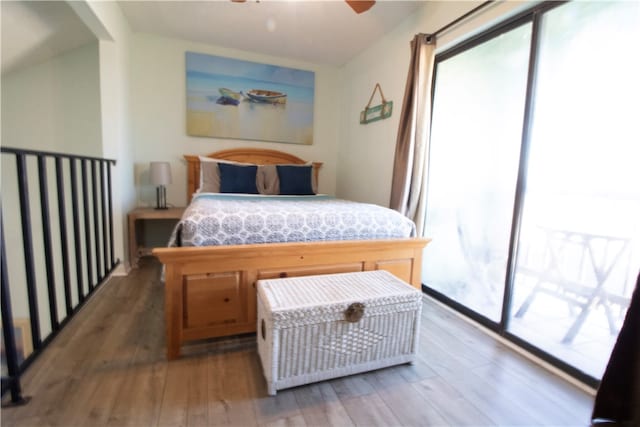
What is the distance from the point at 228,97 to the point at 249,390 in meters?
3.09

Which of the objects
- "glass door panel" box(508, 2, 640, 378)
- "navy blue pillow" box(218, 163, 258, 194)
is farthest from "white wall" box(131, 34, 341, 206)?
"glass door panel" box(508, 2, 640, 378)

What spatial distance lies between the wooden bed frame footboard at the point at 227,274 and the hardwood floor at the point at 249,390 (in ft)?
0.45

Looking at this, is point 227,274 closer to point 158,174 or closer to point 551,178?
point 551,178

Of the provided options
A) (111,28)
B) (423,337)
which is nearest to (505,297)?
(423,337)

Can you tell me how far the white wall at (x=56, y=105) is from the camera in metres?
2.76

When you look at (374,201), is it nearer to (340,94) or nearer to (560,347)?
(340,94)

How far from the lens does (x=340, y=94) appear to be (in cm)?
398

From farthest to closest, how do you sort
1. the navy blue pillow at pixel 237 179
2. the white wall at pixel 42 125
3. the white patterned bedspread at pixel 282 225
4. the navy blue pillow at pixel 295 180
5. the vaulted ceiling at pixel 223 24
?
the navy blue pillow at pixel 295 180, the navy blue pillow at pixel 237 179, the white wall at pixel 42 125, the vaulted ceiling at pixel 223 24, the white patterned bedspread at pixel 282 225

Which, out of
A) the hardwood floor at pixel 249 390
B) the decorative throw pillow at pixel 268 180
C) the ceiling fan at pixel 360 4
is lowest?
the hardwood floor at pixel 249 390

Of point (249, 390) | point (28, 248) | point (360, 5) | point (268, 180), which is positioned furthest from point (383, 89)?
point (28, 248)

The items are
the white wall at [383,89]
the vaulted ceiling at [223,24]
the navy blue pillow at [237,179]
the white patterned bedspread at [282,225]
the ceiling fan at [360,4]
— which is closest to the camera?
the white patterned bedspread at [282,225]

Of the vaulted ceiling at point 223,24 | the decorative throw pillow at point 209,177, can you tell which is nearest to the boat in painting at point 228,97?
the vaulted ceiling at point 223,24

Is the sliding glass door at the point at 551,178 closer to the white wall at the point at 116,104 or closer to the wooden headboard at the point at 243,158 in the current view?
the wooden headboard at the point at 243,158

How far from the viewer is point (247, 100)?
3.52 meters
